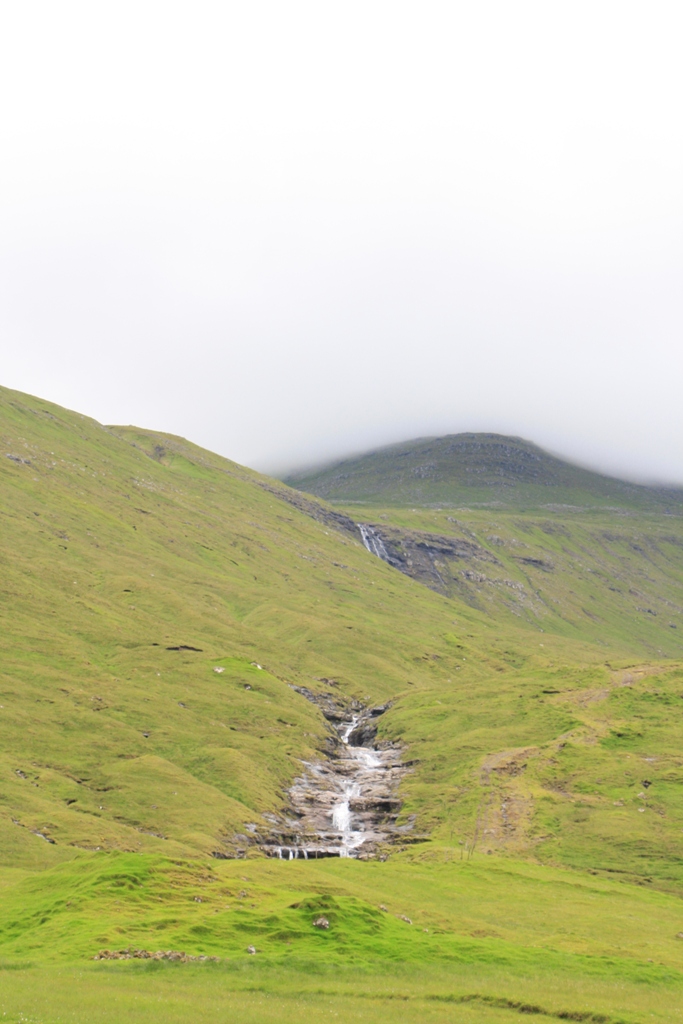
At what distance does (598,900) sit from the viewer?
86.4m

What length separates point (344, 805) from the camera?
125m

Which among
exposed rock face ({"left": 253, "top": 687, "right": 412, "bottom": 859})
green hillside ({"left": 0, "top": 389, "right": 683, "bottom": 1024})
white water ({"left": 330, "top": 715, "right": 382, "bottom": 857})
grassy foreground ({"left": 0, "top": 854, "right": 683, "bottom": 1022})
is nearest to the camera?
grassy foreground ({"left": 0, "top": 854, "right": 683, "bottom": 1022})

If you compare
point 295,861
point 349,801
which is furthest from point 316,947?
point 349,801

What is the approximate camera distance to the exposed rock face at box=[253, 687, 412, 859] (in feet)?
360

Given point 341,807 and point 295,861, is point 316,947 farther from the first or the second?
point 341,807

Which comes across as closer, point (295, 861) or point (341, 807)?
point (295, 861)

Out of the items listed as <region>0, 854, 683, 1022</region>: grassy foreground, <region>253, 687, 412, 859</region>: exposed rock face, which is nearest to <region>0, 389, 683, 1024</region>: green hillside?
<region>0, 854, 683, 1022</region>: grassy foreground

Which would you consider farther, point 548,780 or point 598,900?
point 548,780

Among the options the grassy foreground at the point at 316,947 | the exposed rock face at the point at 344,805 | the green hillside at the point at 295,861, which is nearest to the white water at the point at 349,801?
the exposed rock face at the point at 344,805

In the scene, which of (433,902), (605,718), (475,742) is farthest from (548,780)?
(433,902)

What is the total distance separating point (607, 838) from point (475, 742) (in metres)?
37.4

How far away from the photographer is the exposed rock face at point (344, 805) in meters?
110

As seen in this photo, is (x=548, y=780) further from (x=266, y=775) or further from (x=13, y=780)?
(x=13, y=780)

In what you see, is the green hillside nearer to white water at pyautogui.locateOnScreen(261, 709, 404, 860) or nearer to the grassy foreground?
the grassy foreground
